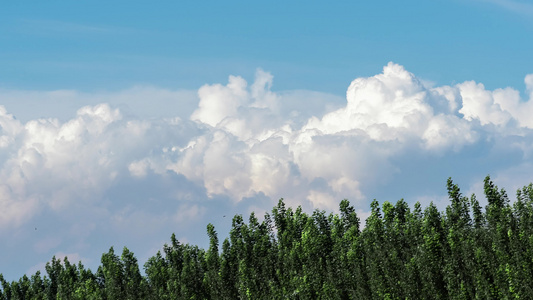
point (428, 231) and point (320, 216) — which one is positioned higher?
point (320, 216)

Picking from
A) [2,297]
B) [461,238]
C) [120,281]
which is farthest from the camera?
[2,297]

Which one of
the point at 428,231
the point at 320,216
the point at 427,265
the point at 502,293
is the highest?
the point at 320,216

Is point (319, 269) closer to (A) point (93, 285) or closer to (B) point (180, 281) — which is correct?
(B) point (180, 281)

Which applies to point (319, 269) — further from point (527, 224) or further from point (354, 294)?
point (527, 224)

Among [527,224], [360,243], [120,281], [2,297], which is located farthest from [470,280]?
[2,297]

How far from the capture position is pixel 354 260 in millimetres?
89875

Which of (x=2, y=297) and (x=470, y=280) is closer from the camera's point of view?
(x=470, y=280)

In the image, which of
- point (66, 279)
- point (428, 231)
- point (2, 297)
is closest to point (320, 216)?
point (428, 231)

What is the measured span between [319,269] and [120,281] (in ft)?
151

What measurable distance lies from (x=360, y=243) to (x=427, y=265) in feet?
49.1

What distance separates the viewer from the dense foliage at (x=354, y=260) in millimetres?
77438

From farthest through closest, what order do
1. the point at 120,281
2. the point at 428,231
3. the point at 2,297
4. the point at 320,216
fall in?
the point at 2,297
the point at 120,281
the point at 320,216
the point at 428,231

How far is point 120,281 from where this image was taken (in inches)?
4889

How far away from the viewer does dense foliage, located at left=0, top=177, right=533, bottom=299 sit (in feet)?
254
